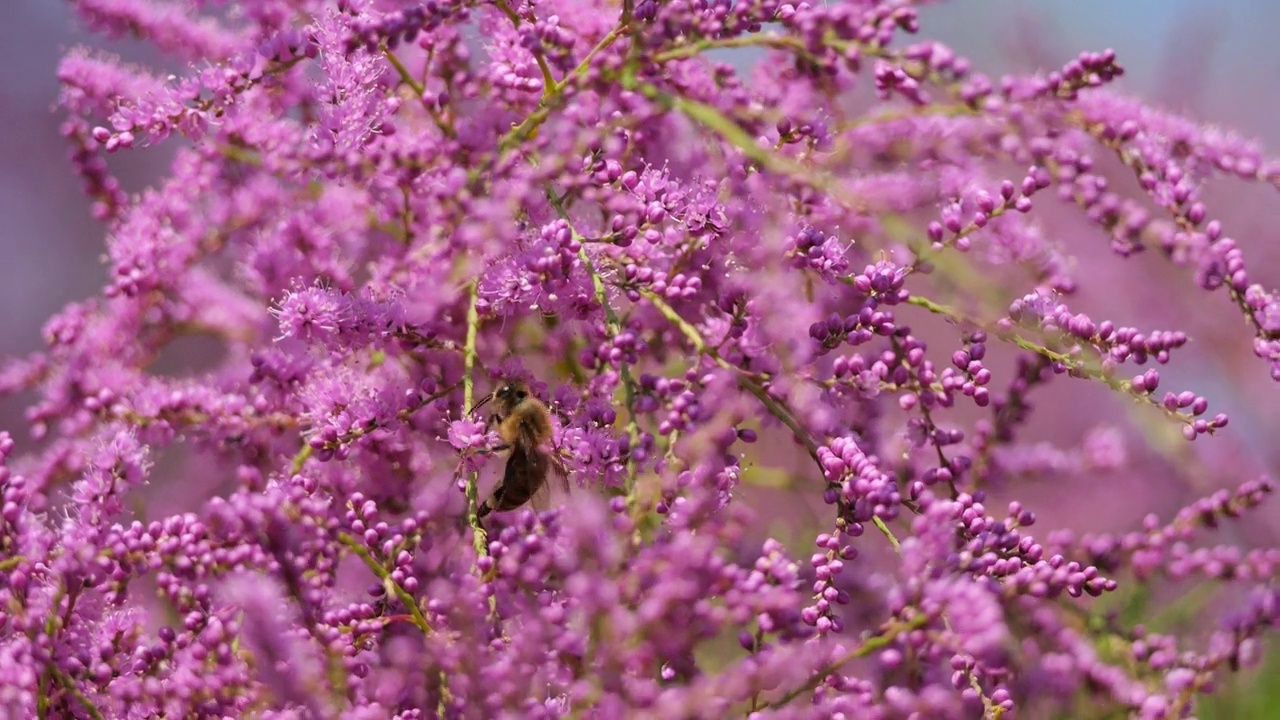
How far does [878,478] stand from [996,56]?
1830 millimetres

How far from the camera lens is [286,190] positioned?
46.9 inches

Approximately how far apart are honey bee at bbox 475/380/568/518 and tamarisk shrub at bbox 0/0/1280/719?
0.10ft

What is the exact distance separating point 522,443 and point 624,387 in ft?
0.60

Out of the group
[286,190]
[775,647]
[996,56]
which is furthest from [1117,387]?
[996,56]

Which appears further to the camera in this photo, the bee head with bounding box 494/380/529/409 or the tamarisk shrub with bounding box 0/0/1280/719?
the bee head with bounding box 494/380/529/409

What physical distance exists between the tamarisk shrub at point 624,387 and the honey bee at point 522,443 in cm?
3

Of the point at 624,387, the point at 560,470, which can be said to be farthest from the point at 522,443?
the point at 624,387

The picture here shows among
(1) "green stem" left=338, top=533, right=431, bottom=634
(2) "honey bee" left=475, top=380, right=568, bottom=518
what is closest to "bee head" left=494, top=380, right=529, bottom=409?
(2) "honey bee" left=475, top=380, right=568, bottom=518

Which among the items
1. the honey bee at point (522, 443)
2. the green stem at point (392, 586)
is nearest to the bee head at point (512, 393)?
the honey bee at point (522, 443)

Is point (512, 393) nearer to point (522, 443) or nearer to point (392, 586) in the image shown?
point (522, 443)

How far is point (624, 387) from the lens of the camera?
0.85m

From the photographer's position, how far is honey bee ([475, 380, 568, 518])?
97 cm

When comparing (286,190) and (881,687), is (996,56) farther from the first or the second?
(881,687)

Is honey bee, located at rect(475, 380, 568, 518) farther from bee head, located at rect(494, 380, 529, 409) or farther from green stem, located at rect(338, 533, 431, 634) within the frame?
Result: green stem, located at rect(338, 533, 431, 634)
